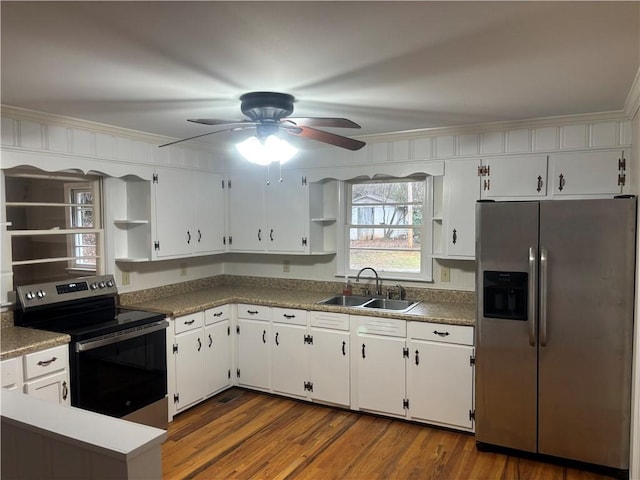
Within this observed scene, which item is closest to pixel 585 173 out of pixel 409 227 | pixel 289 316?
pixel 409 227

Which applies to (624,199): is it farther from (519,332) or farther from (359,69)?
(359,69)

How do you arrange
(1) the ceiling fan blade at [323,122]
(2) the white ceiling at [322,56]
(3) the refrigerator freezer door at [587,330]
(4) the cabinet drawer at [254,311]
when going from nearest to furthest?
1. (2) the white ceiling at [322,56]
2. (1) the ceiling fan blade at [323,122]
3. (3) the refrigerator freezer door at [587,330]
4. (4) the cabinet drawer at [254,311]

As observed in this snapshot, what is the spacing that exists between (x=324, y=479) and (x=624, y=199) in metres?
2.44

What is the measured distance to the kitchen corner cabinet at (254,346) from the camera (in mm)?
4070

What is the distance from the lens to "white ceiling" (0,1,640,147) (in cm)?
159

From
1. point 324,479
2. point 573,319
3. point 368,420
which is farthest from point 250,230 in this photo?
point 573,319

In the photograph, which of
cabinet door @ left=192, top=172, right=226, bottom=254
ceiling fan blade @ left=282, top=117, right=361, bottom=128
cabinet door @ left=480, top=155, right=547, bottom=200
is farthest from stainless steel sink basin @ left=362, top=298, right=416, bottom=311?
ceiling fan blade @ left=282, top=117, right=361, bottom=128

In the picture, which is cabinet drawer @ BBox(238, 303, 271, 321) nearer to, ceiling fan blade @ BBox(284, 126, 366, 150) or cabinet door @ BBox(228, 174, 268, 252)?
cabinet door @ BBox(228, 174, 268, 252)

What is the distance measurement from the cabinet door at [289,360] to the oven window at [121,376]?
940 mm

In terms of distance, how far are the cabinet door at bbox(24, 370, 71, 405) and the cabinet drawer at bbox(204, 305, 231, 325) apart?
4.05 feet

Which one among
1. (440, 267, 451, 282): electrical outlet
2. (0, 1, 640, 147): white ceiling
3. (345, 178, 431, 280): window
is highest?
(0, 1, 640, 147): white ceiling

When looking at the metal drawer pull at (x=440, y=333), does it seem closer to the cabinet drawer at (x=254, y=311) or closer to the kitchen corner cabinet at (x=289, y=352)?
the kitchen corner cabinet at (x=289, y=352)

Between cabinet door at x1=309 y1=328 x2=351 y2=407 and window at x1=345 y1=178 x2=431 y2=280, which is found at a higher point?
window at x1=345 y1=178 x2=431 y2=280

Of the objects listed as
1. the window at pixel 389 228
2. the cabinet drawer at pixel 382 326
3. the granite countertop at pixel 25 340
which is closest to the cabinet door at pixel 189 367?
the granite countertop at pixel 25 340
